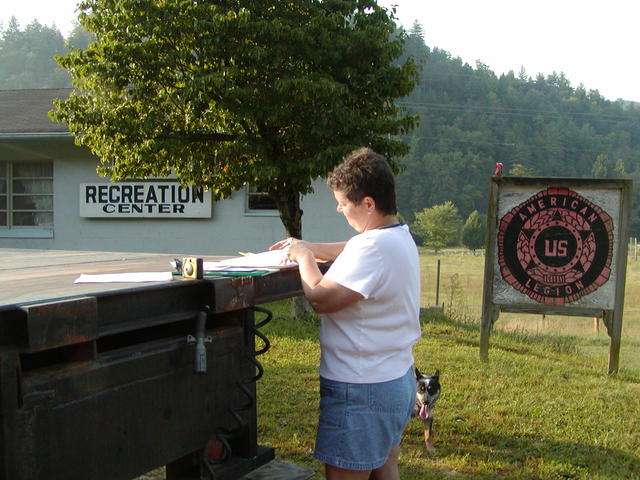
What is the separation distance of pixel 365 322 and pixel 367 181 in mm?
568

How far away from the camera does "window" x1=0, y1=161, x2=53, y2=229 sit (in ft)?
51.8

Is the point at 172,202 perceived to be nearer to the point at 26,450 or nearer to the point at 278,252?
the point at 278,252

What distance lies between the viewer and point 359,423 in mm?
2650

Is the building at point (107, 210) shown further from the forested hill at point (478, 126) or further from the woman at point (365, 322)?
the forested hill at point (478, 126)

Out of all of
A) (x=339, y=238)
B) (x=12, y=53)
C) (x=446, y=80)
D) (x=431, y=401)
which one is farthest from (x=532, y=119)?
(x=431, y=401)

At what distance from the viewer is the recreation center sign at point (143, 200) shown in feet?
47.3

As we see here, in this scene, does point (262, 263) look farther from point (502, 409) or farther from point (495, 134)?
point (495, 134)

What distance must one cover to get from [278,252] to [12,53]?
7832cm

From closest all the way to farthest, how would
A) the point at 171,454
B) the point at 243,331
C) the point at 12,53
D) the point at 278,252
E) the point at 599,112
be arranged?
the point at 171,454, the point at 243,331, the point at 278,252, the point at 12,53, the point at 599,112

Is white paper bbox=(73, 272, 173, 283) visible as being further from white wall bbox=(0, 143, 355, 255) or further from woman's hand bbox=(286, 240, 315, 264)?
white wall bbox=(0, 143, 355, 255)

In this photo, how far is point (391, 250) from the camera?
2611mm

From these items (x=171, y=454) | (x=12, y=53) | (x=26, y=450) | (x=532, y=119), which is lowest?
(x=171, y=454)

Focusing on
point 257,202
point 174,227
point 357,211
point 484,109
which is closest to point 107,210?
point 174,227

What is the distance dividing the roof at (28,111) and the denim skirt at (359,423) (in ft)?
43.0
